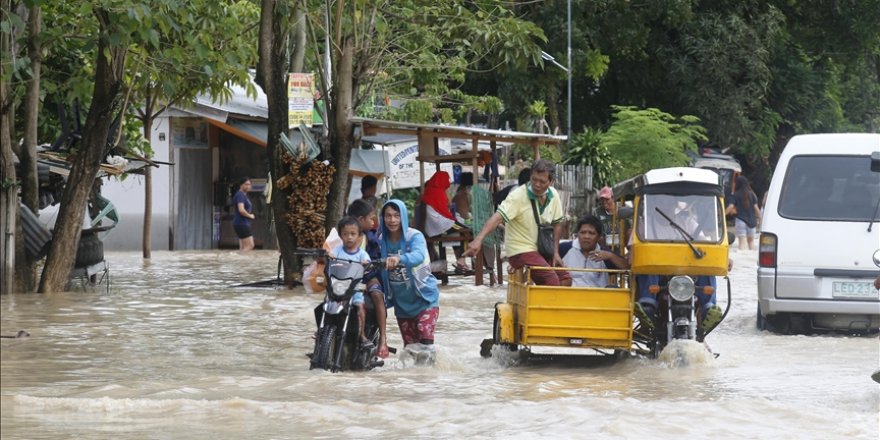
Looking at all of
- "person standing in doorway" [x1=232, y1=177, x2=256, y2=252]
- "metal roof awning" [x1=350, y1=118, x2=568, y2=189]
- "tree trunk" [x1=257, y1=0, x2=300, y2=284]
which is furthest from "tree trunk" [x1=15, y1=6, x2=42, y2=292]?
"person standing in doorway" [x1=232, y1=177, x2=256, y2=252]

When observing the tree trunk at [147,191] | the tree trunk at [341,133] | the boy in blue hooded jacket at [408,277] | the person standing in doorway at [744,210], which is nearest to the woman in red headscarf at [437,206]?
the tree trunk at [341,133]

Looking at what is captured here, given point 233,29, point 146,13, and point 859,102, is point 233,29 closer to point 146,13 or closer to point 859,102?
point 146,13

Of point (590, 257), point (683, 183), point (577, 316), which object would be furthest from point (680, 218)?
point (577, 316)

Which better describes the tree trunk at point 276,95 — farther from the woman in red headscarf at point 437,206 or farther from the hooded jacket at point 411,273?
the hooded jacket at point 411,273

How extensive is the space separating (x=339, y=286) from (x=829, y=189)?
5586mm

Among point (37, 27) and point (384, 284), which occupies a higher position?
point (37, 27)

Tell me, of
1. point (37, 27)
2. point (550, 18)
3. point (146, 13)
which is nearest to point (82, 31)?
point (37, 27)

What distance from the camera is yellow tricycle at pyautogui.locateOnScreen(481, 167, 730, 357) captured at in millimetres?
10617

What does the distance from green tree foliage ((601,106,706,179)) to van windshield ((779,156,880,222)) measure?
1673cm

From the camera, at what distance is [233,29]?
17.8 meters

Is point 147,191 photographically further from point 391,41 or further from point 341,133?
point 341,133

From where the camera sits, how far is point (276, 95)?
18.4 metres

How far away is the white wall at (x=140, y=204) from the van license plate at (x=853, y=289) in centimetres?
1809

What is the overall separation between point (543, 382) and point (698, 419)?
5.96ft
